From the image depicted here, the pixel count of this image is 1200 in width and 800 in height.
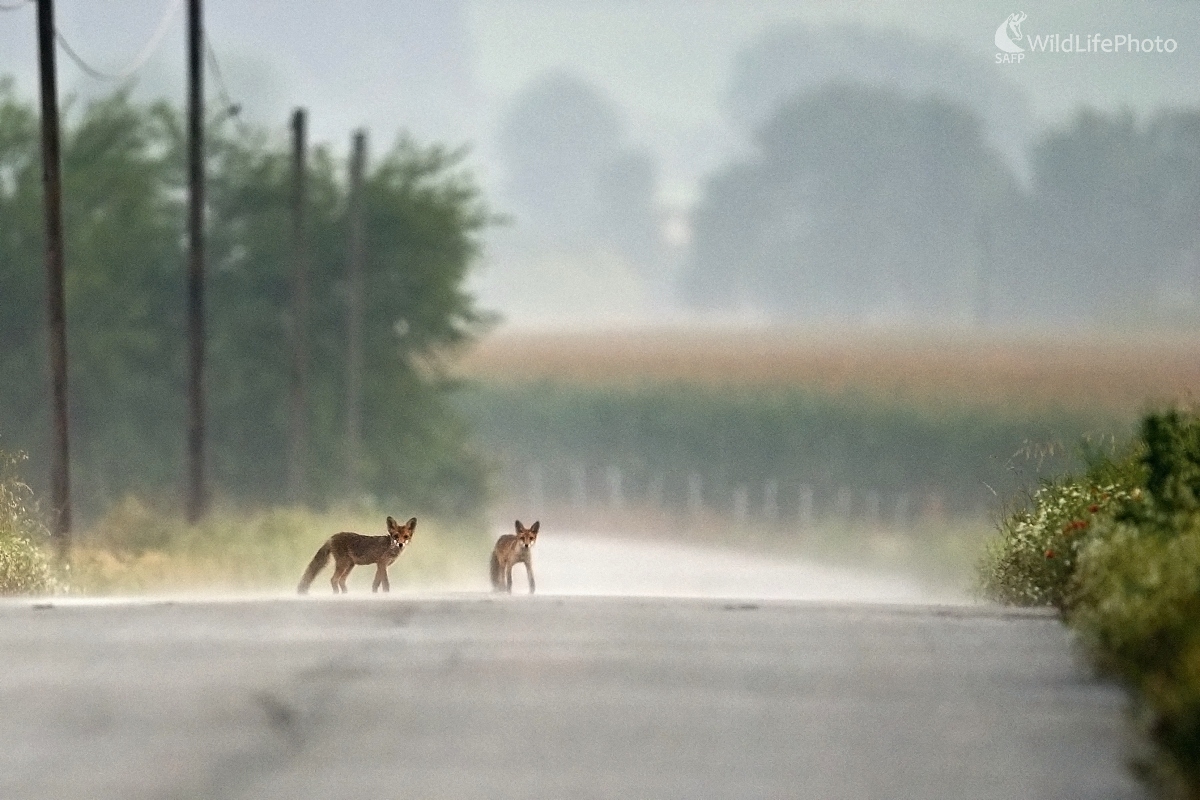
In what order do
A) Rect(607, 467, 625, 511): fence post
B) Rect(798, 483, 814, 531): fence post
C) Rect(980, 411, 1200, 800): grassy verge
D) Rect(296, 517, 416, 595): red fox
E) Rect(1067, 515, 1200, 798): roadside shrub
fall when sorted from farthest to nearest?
Rect(607, 467, 625, 511): fence post, Rect(798, 483, 814, 531): fence post, Rect(296, 517, 416, 595): red fox, Rect(980, 411, 1200, 800): grassy verge, Rect(1067, 515, 1200, 798): roadside shrub

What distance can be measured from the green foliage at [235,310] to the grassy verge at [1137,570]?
36.6m

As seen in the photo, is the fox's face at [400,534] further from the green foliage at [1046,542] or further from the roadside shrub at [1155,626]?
the roadside shrub at [1155,626]

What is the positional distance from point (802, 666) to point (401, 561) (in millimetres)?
32915

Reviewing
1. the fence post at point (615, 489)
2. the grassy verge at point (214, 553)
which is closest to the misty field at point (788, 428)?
the fence post at point (615, 489)

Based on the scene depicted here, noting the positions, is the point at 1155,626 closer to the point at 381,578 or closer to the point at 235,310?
the point at 381,578

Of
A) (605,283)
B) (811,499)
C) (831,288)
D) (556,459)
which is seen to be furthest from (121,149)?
(605,283)

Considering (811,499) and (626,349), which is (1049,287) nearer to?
(626,349)

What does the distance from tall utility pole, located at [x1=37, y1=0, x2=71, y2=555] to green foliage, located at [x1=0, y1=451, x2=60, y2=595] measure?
14.9 ft

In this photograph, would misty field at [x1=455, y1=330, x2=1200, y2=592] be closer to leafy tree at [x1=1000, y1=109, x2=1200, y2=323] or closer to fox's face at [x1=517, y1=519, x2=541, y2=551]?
leafy tree at [x1=1000, y1=109, x2=1200, y2=323]

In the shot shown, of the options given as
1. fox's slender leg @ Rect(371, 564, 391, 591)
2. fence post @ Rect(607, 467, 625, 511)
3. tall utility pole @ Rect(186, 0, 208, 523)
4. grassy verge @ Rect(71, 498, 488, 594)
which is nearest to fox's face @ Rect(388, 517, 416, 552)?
fox's slender leg @ Rect(371, 564, 391, 591)

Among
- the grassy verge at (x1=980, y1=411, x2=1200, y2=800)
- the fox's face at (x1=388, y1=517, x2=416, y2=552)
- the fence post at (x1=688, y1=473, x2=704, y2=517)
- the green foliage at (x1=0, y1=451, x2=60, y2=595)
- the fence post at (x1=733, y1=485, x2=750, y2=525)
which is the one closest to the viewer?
the grassy verge at (x1=980, y1=411, x2=1200, y2=800)

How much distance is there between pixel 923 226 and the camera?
163 meters

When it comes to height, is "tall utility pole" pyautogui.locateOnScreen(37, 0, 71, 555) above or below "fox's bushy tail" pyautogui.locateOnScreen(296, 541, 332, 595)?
above

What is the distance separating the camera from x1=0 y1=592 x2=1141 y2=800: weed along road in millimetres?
11391
